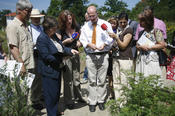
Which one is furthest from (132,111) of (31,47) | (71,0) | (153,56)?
(71,0)

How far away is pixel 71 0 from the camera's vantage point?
57.5m

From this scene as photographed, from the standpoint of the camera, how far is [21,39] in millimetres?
3092

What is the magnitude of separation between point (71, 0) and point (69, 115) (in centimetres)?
5847

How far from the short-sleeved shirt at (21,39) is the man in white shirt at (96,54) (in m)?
1.20

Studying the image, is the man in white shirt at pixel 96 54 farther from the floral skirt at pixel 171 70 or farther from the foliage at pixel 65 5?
the foliage at pixel 65 5

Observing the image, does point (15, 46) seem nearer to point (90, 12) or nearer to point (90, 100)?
point (90, 12)

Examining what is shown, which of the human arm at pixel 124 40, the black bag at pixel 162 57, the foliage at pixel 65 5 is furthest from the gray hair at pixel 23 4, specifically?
the foliage at pixel 65 5

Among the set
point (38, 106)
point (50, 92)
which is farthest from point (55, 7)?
point (50, 92)

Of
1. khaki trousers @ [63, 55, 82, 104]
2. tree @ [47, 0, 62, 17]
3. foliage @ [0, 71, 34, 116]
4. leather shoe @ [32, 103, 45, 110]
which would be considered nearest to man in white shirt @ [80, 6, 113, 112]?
khaki trousers @ [63, 55, 82, 104]

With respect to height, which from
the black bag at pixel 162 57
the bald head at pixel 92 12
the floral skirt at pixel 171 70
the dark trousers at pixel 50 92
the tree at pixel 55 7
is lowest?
the dark trousers at pixel 50 92

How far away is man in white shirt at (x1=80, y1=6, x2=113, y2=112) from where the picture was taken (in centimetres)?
364

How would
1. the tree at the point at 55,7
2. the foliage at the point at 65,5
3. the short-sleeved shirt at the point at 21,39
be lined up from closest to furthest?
1. the short-sleeved shirt at the point at 21,39
2. the foliage at the point at 65,5
3. the tree at the point at 55,7

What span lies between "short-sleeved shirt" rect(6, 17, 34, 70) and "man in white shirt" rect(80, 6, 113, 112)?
3.94ft

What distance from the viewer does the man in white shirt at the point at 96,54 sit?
3.64 metres
